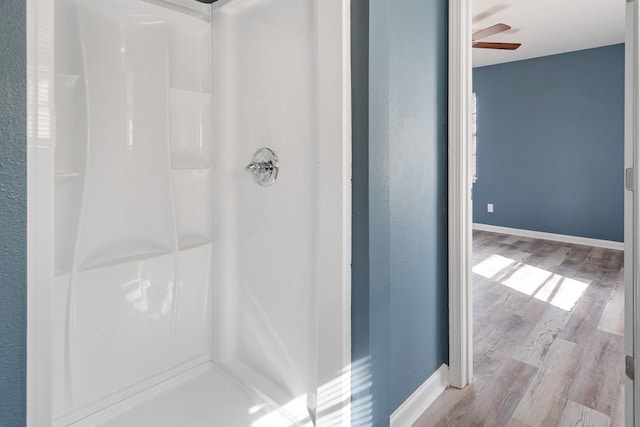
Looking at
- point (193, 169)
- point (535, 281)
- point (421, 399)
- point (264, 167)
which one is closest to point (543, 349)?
point (421, 399)

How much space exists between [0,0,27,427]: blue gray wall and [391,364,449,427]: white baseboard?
1.26 metres

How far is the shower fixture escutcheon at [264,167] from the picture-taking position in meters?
1.59

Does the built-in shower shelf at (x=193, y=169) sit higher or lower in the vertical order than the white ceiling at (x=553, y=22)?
lower

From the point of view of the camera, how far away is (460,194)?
5.69 feet

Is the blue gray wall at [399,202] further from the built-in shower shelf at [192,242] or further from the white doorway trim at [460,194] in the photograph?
the built-in shower shelf at [192,242]

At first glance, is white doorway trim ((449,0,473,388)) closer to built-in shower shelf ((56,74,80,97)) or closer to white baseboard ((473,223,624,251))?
built-in shower shelf ((56,74,80,97))

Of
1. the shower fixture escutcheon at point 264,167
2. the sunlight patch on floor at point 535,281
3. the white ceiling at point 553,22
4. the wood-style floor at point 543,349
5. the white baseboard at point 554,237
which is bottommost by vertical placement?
the wood-style floor at point 543,349

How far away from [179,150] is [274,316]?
2.81 feet

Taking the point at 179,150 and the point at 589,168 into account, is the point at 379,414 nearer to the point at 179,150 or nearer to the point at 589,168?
the point at 179,150

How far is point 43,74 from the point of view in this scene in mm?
802

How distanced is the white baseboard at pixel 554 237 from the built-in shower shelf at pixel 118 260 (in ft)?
16.9

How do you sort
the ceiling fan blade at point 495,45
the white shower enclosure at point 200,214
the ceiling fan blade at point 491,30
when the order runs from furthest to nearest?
the ceiling fan blade at point 495,45 < the ceiling fan blade at point 491,30 < the white shower enclosure at point 200,214

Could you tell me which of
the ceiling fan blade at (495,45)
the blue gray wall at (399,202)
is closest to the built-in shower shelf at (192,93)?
the blue gray wall at (399,202)

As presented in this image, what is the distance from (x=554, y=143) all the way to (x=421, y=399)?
463cm
